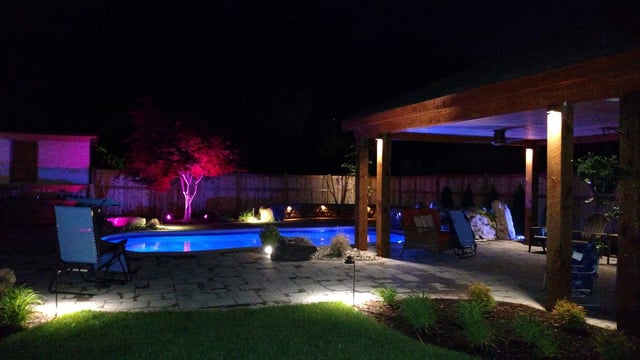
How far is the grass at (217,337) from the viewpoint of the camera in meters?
4.52

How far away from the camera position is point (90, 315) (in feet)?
18.7

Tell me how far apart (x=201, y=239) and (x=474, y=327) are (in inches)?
480

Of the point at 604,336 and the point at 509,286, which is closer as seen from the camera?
the point at 604,336

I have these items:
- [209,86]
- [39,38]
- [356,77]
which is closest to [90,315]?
[209,86]

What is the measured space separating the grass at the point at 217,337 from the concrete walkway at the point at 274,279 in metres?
0.72

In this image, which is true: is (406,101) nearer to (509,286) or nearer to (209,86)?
(509,286)

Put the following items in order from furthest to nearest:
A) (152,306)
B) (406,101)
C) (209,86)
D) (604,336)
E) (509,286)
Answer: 1. (209,86)
2. (406,101)
3. (509,286)
4. (152,306)
5. (604,336)

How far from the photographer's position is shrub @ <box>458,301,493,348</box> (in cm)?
487

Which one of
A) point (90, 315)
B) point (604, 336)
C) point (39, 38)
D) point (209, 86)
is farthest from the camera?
point (209, 86)

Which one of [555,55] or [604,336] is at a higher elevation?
[555,55]

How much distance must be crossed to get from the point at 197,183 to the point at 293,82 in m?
15.9

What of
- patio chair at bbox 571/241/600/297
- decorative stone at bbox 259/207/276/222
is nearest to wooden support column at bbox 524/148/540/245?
patio chair at bbox 571/241/600/297

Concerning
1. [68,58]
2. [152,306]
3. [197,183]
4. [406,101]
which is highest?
[68,58]

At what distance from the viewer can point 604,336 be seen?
4762 mm
